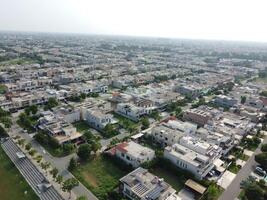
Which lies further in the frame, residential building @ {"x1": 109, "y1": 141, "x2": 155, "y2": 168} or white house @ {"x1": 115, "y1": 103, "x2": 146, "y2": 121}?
white house @ {"x1": 115, "y1": 103, "x2": 146, "y2": 121}

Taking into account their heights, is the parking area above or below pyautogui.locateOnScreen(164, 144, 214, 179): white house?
below

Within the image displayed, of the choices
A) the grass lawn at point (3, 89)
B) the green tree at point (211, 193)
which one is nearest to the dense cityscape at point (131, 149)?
the green tree at point (211, 193)

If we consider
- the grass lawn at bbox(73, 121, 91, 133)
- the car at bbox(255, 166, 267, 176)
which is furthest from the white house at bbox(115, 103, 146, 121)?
the car at bbox(255, 166, 267, 176)

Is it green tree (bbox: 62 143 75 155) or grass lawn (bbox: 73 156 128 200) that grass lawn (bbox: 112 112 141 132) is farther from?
green tree (bbox: 62 143 75 155)

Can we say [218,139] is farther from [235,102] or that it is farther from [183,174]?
[235,102]

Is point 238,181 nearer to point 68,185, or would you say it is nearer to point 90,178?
point 90,178

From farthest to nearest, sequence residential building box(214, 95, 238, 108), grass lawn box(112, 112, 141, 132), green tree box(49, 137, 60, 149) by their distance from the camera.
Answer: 1. residential building box(214, 95, 238, 108)
2. grass lawn box(112, 112, 141, 132)
3. green tree box(49, 137, 60, 149)
